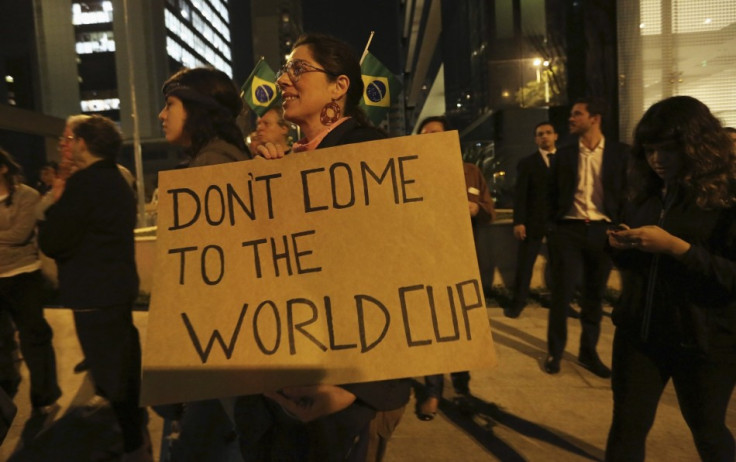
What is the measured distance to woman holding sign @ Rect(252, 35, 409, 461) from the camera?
153 cm

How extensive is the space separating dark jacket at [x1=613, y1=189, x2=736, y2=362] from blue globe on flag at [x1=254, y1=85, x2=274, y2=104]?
21.4 ft

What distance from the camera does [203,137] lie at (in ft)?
7.20

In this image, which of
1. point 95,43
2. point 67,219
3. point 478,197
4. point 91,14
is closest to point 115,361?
point 67,219

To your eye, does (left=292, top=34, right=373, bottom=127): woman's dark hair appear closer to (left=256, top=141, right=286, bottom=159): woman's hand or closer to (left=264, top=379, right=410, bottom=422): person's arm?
(left=256, top=141, right=286, bottom=159): woman's hand

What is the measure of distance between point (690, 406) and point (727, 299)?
0.42 meters

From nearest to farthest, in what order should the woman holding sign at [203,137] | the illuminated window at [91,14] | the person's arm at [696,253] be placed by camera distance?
the person's arm at [696,253] → the woman holding sign at [203,137] → the illuminated window at [91,14]

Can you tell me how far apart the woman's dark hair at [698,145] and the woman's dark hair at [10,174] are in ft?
12.8

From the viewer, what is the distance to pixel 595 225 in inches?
174

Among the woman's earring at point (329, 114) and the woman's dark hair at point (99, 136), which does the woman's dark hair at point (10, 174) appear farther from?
the woman's earring at point (329, 114)

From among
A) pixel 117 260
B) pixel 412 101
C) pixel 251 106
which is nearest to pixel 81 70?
→ pixel 412 101

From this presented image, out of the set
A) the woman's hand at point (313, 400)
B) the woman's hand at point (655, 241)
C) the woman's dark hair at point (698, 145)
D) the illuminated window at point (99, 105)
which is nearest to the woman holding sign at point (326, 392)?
the woman's hand at point (313, 400)

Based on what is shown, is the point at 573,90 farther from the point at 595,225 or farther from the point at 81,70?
the point at 81,70

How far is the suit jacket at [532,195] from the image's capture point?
19.0 ft

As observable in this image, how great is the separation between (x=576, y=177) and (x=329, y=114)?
10.7 ft
